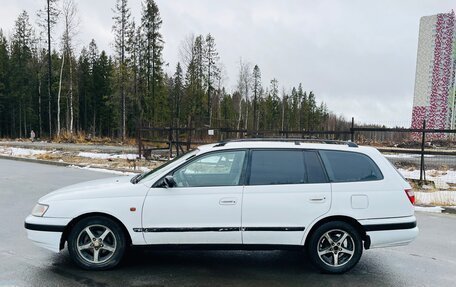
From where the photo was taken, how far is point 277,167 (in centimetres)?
449

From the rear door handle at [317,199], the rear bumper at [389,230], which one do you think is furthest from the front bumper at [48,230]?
the rear bumper at [389,230]

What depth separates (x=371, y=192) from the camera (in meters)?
4.41

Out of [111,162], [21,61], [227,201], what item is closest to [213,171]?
[227,201]

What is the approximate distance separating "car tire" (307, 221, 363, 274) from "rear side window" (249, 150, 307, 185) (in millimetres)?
694

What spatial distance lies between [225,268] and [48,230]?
222cm

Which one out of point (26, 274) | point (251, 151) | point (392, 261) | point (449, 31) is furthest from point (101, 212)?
point (449, 31)

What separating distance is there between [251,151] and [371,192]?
1571 millimetres

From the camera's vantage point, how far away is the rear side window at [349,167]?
14.7ft

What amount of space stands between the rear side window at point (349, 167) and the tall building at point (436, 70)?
4187 centimetres

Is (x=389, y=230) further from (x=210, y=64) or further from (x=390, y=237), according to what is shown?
(x=210, y=64)

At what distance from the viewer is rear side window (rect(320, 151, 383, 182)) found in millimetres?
4480

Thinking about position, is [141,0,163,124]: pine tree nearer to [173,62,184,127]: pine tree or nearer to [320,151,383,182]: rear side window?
[173,62,184,127]: pine tree

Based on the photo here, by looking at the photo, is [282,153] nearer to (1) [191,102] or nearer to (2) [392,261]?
(2) [392,261]

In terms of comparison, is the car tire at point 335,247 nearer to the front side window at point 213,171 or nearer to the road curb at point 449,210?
the front side window at point 213,171
